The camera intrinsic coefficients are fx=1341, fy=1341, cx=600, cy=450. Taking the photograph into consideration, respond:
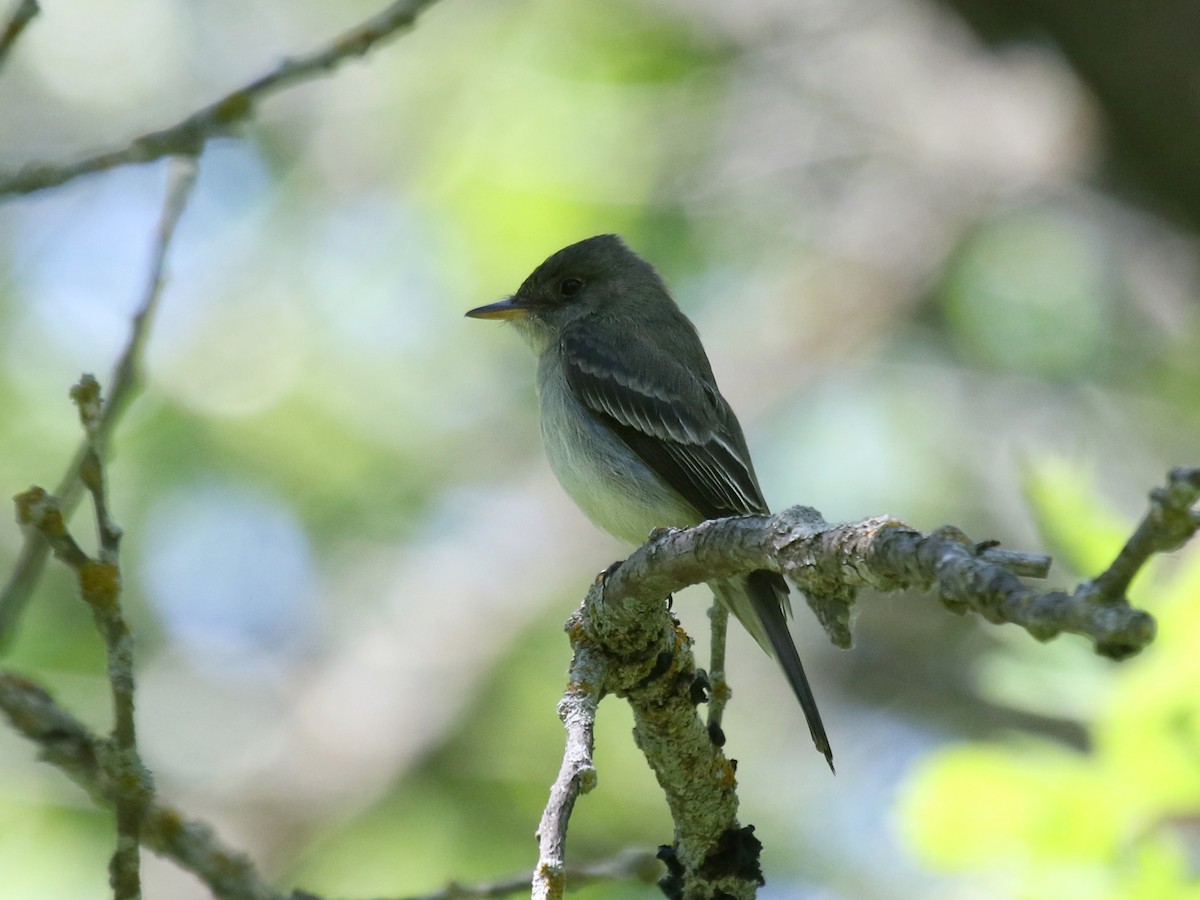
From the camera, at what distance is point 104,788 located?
249cm

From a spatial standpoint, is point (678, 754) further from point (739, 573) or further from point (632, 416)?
point (632, 416)

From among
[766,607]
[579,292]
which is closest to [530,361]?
[579,292]

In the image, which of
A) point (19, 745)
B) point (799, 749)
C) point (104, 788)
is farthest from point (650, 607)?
point (799, 749)

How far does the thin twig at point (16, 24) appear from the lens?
8.46 ft

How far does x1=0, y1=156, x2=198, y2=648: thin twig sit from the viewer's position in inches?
85.8

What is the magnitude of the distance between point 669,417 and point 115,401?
2923 mm

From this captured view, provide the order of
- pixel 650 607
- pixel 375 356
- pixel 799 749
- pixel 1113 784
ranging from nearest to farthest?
1. pixel 650 607
2. pixel 1113 784
3. pixel 799 749
4. pixel 375 356

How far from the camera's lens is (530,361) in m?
9.65

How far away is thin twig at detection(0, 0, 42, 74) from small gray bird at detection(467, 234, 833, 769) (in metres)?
2.54

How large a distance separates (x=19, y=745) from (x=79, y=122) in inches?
209

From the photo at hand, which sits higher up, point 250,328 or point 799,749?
point 250,328

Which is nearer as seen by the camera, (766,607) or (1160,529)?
(1160,529)

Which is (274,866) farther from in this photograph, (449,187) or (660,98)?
(660,98)

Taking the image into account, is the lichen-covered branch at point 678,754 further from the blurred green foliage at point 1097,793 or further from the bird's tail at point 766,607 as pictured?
the blurred green foliage at point 1097,793
